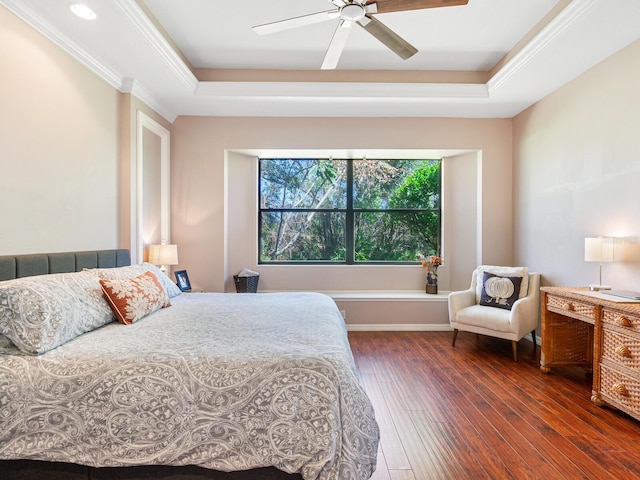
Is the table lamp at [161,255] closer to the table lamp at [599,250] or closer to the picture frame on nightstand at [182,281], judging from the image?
the picture frame on nightstand at [182,281]

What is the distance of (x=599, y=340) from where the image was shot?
8.33 ft

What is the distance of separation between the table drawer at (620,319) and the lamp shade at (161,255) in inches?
149

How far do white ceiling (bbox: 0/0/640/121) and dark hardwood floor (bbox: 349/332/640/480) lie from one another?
8.92 feet

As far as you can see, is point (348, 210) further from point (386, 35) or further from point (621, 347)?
point (621, 347)

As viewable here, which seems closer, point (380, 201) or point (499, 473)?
point (499, 473)

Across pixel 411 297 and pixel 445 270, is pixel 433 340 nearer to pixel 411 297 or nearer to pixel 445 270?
pixel 411 297

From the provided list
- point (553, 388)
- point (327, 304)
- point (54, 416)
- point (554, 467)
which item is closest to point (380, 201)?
point (327, 304)

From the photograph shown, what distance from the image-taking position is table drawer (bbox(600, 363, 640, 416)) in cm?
222

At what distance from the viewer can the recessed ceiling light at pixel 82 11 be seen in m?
2.27

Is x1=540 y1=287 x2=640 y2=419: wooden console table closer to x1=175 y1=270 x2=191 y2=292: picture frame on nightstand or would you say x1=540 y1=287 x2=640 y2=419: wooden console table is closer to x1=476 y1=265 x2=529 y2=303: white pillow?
x1=476 y1=265 x2=529 y2=303: white pillow

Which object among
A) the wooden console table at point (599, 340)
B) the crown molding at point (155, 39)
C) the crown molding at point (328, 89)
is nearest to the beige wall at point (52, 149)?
the crown molding at point (155, 39)

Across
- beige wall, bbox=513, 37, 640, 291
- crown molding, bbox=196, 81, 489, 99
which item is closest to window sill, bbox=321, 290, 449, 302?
beige wall, bbox=513, 37, 640, 291

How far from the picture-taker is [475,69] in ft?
12.6

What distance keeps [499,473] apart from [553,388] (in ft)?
4.62
